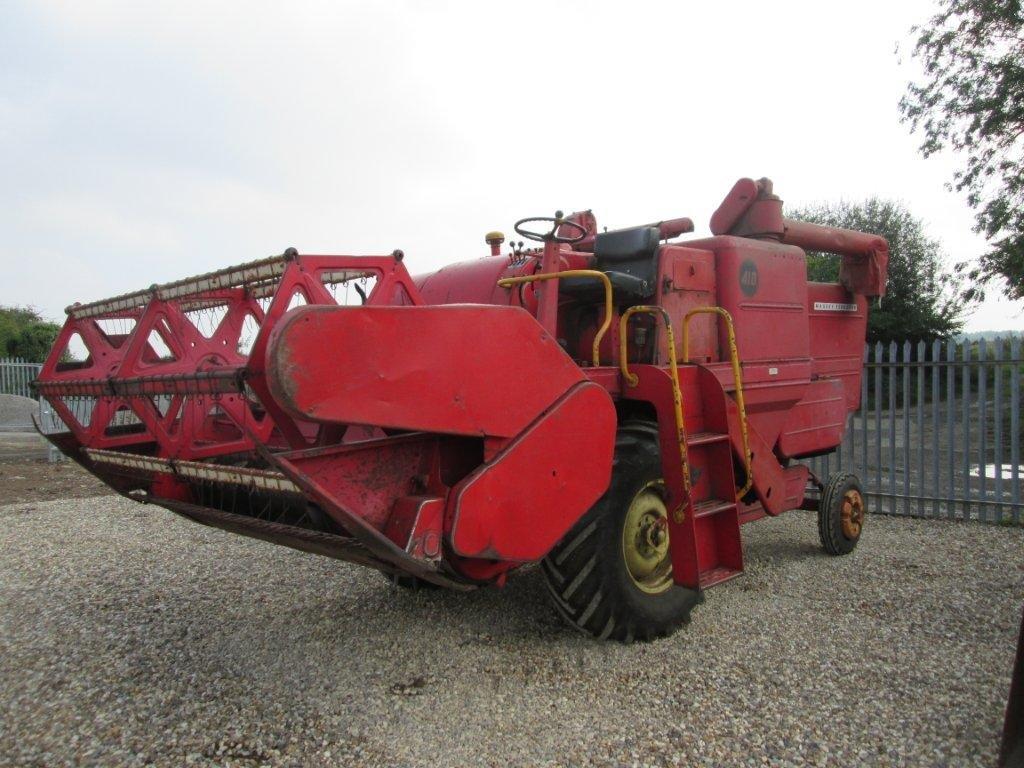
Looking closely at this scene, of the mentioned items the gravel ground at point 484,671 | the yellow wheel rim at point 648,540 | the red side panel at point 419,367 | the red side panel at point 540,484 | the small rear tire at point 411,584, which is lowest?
the gravel ground at point 484,671

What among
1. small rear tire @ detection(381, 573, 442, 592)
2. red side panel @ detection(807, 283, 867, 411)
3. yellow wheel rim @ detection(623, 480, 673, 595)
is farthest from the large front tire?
red side panel @ detection(807, 283, 867, 411)

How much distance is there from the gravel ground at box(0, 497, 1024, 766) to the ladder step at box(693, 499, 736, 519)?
0.67 m

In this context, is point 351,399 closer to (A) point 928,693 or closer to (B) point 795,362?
(A) point 928,693

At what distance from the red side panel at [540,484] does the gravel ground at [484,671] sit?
786 millimetres

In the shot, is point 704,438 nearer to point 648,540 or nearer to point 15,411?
point 648,540

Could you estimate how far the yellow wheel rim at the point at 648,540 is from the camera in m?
4.20

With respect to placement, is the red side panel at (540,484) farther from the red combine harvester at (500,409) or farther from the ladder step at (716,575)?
the ladder step at (716,575)

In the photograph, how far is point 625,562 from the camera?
4.05 meters

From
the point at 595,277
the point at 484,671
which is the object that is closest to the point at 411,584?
the point at 484,671

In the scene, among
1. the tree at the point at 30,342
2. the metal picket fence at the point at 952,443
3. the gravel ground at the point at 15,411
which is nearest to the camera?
the metal picket fence at the point at 952,443

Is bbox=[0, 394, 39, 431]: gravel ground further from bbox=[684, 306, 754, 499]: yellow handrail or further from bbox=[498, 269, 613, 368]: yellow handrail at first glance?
bbox=[684, 306, 754, 499]: yellow handrail

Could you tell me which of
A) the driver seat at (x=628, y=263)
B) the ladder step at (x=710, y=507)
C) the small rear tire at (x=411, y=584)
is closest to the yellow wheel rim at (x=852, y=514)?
the ladder step at (x=710, y=507)

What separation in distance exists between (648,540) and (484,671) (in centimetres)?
114

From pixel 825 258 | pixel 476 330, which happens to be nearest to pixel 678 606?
pixel 476 330
